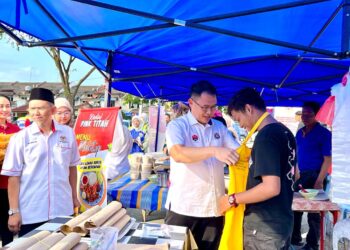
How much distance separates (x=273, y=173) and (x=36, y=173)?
61.9 inches

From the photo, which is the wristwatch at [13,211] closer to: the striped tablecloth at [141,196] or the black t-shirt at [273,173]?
the striped tablecloth at [141,196]

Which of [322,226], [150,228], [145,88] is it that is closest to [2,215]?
[150,228]

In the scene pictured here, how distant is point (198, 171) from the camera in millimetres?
2270

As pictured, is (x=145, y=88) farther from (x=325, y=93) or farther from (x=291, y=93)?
(x=325, y=93)

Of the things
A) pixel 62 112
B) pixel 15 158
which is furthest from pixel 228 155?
pixel 62 112

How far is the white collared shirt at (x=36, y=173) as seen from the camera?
2240 millimetres

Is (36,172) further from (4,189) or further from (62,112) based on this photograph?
(62,112)

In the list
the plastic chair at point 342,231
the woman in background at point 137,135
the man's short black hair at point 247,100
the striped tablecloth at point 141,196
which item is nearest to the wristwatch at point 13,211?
the striped tablecloth at point 141,196

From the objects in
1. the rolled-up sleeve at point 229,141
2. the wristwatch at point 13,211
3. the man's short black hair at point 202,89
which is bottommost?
the wristwatch at point 13,211

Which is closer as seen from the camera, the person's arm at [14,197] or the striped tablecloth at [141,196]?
the person's arm at [14,197]

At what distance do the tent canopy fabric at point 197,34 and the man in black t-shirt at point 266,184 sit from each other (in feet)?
1.68

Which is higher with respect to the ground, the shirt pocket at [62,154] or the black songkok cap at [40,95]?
the black songkok cap at [40,95]

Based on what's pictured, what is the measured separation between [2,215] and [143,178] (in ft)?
5.17

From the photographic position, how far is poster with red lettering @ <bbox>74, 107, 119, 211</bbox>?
2963mm
